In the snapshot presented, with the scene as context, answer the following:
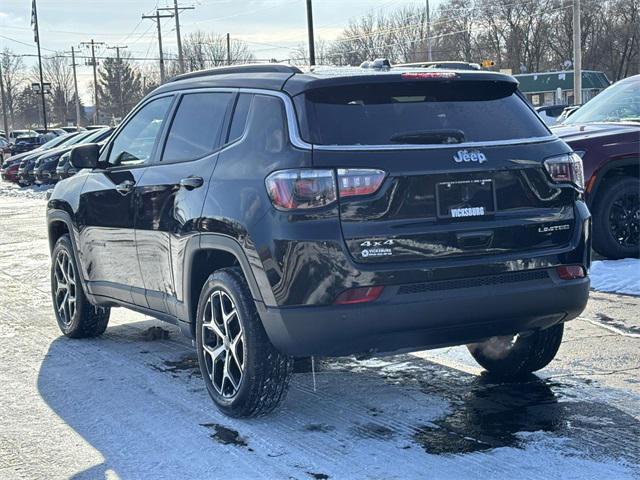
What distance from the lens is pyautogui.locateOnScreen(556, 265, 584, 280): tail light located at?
15.0 feet

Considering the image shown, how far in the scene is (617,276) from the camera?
8398mm

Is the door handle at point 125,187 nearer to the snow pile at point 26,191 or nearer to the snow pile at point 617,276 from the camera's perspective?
the snow pile at point 617,276

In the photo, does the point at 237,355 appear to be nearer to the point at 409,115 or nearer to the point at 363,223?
the point at 363,223

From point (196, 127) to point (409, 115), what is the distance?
1448 millimetres

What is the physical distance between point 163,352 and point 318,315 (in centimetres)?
268

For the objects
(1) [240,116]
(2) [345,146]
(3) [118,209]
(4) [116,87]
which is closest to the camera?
(2) [345,146]

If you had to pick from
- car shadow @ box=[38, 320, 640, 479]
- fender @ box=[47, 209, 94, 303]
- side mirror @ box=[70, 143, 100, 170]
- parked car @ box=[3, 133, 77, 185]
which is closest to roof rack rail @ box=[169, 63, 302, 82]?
side mirror @ box=[70, 143, 100, 170]

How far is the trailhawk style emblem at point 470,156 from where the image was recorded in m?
4.39

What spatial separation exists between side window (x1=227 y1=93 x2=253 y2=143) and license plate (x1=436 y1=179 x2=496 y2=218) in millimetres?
1191

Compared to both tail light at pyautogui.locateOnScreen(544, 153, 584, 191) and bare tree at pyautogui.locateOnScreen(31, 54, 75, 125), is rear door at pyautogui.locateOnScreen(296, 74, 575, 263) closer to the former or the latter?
tail light at pyautogui.locateOnScreen(544, 153, 584, 191)

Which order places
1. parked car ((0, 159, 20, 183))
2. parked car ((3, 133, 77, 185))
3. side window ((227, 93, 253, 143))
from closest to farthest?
side window ((227, 93, 253, 143)) → parked car ((3, 133, 77, 185)) → parked car ((0, 159, 20, 183))

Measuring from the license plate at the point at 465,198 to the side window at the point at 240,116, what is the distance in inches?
46.9

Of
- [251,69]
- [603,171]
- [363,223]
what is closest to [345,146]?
[363,223]

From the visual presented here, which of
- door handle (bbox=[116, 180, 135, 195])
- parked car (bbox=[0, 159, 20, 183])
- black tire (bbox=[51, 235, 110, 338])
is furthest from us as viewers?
parked car (bbox=[0, 159, 20, 183])
